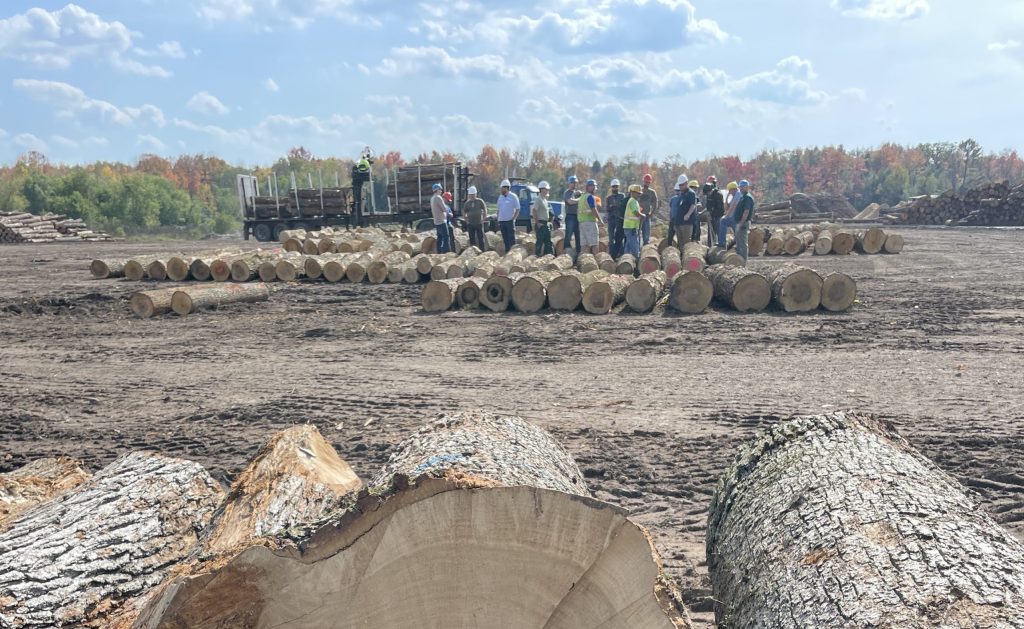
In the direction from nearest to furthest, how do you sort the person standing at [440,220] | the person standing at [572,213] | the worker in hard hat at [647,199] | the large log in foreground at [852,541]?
the large log in foreground at [852,541] < the person standing at [572,213] < the person standing at [440,220] < the worker in hard hat at [647,199]

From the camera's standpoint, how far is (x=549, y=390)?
7023mm

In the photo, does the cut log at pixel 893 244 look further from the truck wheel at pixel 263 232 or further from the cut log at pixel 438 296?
the truck wheel at pixel 263 232

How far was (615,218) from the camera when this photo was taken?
621 inches

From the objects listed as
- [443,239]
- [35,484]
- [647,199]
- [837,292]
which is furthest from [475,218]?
[35,484]

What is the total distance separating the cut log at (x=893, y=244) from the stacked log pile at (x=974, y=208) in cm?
1234

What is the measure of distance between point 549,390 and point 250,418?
99.7 inches

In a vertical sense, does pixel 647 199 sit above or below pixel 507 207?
above

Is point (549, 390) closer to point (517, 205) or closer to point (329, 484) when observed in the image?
point (329, 484)

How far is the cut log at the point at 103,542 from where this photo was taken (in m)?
2.83

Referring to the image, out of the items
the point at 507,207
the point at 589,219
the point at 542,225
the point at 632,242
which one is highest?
the point at 507,207

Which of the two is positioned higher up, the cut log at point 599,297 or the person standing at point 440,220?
the person standing at point 440,220

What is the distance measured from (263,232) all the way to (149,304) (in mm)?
16858

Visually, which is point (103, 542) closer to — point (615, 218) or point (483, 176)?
point (615, 218)

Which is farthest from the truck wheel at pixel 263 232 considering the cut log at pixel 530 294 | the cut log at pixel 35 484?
the cut log at pixel 35 484
